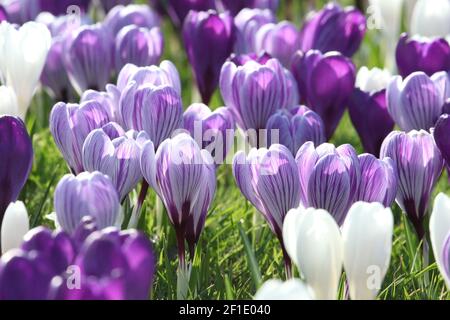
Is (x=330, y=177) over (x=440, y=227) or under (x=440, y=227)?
over

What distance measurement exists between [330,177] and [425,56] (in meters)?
0.91

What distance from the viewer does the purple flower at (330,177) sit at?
78.4 inches

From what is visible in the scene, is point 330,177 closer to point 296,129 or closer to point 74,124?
point 296,129

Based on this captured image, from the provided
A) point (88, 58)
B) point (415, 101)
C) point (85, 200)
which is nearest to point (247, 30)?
point (88, 58)

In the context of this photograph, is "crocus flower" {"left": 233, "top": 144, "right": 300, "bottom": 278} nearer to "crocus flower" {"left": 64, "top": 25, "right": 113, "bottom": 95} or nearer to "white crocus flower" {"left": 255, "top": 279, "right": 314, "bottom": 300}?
"white crocus flower" {"left": 255, "top": 279, "right": 314, "bottom": 300}

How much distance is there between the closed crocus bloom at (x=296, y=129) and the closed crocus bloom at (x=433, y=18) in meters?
1.05

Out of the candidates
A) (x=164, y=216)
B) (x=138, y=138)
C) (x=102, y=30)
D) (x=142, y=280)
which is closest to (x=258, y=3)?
(x=102, y=30)

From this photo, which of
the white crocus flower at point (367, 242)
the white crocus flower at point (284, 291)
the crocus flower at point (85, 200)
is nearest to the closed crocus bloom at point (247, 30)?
the crocus flower at point (85, 200)

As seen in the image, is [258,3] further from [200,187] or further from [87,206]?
[87,206]

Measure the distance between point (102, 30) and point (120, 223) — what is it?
1027 millimetres

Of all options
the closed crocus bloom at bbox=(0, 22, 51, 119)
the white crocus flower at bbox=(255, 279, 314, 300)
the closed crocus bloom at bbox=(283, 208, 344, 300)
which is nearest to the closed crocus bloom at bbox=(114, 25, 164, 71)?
the closed crocus bloom at bbox=(0, 22, 51, 119)

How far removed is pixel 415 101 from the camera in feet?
8.11

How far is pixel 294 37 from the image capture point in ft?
10.1

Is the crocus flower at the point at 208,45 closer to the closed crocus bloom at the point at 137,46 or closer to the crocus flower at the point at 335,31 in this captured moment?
the closed crocus bloom at the point at 137,46
